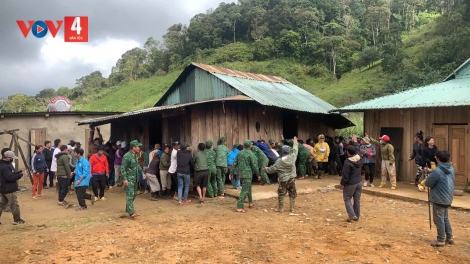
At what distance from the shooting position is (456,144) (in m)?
9.97

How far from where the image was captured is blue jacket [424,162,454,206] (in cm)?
537

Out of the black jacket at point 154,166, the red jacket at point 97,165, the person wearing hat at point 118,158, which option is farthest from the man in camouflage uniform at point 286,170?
the person wearing hat at point 118,158

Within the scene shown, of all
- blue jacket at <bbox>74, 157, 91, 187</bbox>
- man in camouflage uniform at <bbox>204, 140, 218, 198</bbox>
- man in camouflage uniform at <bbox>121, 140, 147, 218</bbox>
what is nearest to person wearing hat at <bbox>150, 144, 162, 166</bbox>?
man in camouflage uniform at <bbox>204, 140, 218, 198</bbox>

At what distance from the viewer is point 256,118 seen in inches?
473

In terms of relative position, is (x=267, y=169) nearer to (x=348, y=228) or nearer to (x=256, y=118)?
(x=348, y=228)

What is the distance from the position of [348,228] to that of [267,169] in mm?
2187

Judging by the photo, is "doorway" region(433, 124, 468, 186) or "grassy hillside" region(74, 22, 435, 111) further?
"grassy hillside" region(74, 22, 435, 111)

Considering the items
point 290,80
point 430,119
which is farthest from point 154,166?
point 290,80

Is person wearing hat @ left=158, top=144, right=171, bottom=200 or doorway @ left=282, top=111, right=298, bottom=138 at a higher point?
doorway @ left=282, top=111, right=298, bottom=138

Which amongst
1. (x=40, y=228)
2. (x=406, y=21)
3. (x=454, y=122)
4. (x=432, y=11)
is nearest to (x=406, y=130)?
(x=454, y=122)

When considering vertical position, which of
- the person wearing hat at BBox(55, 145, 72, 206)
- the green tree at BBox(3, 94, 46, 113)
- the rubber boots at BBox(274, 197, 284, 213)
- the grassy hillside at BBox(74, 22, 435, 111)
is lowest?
the rubber boots at BBox(274, 197, 284, 213)

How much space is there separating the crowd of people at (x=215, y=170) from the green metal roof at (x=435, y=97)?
1164 millimetres

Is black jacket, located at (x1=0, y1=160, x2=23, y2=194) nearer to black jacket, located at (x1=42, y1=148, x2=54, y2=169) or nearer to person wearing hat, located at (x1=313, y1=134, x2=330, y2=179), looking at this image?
black jacket, located at (x1=42, y1=148, x2=54, y2=169)

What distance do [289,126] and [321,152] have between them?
2.40m
